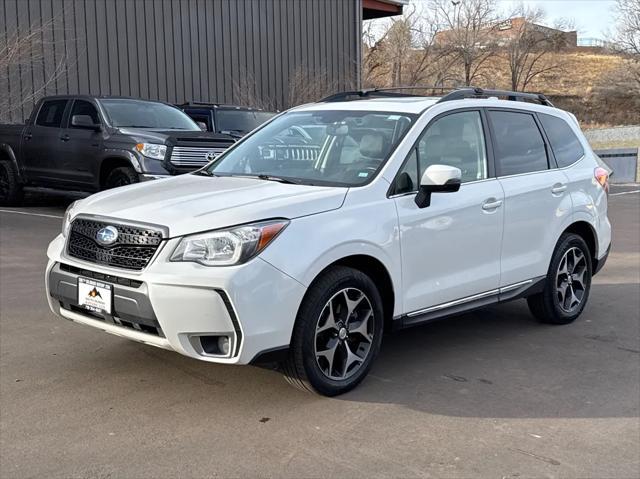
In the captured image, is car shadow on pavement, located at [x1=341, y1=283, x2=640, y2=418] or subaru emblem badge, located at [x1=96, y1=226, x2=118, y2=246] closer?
subaru emblem badge, located at [x1=96, y1=226, x2=118, y2=246]

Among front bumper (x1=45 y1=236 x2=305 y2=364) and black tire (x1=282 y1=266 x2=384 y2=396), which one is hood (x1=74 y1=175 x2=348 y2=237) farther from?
black tire (x1=282 y1=266 x2=384 y2=396)

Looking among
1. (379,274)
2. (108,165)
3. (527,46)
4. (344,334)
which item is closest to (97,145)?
(108,165)

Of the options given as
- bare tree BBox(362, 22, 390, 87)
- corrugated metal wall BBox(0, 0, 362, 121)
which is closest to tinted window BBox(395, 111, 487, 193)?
corrugated metal wall BBox(0, 0, 362, 121)

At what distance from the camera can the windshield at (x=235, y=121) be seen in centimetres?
1391

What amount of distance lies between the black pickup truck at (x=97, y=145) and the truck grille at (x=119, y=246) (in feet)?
18.5

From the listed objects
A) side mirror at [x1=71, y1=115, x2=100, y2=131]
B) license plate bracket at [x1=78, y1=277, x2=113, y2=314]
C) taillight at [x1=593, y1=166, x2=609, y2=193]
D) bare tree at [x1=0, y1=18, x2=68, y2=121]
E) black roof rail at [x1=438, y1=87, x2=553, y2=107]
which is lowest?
license plate bracket at [x1=78, y1=277, x2=113, y2=314]

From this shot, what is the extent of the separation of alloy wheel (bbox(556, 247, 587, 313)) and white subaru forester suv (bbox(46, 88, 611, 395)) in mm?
16

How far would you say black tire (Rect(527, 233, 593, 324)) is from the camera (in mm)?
5922

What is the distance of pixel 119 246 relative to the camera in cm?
412

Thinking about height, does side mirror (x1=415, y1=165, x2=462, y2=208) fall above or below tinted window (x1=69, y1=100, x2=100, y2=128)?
below

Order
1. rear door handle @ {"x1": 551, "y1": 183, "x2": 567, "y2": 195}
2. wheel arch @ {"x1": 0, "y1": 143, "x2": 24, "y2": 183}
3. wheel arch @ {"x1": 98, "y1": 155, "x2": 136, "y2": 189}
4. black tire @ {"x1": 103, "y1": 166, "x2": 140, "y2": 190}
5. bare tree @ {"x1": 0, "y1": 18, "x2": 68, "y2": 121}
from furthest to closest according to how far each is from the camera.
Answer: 1. bare tree @ {"x1": 0, "y1": 18, "x2": 68, "y2": 121}
2. wheel arch @ {"x1": 0, "y1": 143, "x2": 24, "y2": 183}
3. wheel arch @ {"x1": 98, "y1": 155, "x2": 136, "y2": 189}
4. black tire @ {"x1": 103, "y1": 166, "x2": 140, "y2": 190}
5. rear door handle @ {"x1": 551, "y1": 183, "x2": 567, "y2": 195}

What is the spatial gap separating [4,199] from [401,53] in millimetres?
23350

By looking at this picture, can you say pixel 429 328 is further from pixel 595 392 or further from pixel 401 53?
pixel 401 53

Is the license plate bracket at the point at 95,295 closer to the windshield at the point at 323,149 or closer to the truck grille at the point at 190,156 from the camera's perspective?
the windshield at the point at 323,149
